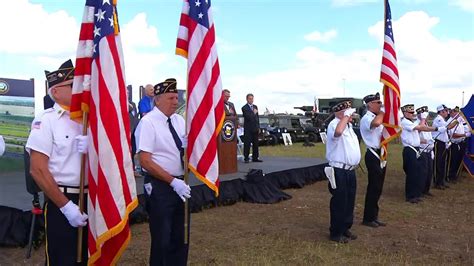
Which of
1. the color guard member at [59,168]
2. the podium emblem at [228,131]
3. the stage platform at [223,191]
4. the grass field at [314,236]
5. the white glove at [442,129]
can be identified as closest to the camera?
the color guard member at [59,168]

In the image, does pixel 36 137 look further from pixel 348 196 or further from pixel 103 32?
pixel 348 196

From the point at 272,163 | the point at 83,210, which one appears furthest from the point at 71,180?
the point at 272,163

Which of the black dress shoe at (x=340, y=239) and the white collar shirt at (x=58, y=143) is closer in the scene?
the white collar shirt at (x=58, y=143)

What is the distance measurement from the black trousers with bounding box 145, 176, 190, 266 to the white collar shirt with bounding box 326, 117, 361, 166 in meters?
2.57

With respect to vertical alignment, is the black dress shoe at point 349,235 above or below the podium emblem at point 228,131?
below

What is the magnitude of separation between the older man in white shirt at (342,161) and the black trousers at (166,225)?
2.56 m

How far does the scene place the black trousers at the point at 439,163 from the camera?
1080 cm

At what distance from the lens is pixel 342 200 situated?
5949mm

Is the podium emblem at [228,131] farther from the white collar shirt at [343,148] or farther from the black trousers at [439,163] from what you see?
the black trousers at [439,163]

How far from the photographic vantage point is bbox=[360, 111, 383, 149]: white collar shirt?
269 inches

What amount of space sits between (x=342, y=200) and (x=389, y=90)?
2005 millimetres

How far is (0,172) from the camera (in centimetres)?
897

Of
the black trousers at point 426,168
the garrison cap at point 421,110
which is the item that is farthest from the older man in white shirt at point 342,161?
the garrison cap at point 421,110

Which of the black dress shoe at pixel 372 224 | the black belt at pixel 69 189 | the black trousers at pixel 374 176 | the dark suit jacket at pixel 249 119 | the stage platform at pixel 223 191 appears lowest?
the black dress shoe at pixel 372 224
